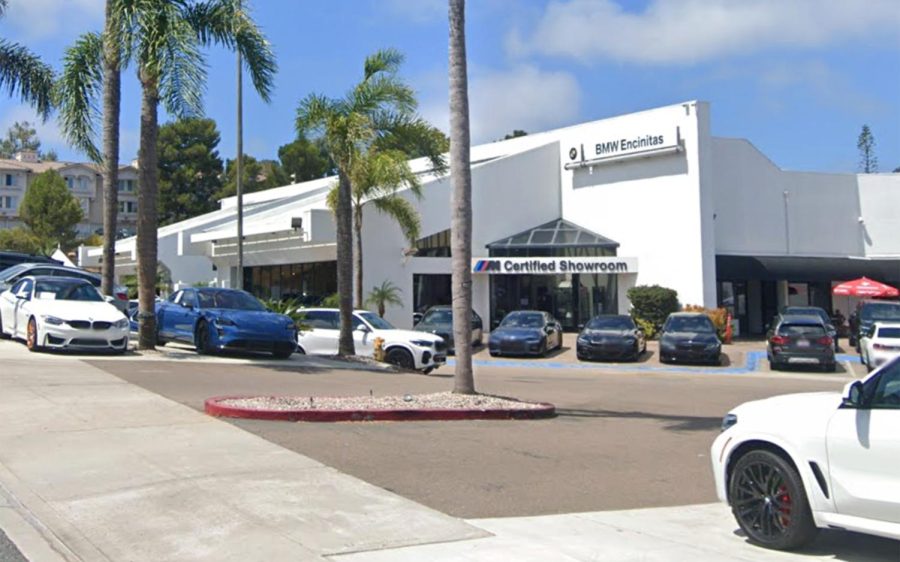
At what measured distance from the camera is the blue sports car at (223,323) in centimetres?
1892

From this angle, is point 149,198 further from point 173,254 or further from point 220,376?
point 173,254

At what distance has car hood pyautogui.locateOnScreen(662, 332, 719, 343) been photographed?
2825cm

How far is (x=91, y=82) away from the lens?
20.6 metres

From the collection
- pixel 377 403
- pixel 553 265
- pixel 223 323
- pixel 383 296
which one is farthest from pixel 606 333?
pixel 377 403

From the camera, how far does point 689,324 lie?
2934 centimetres

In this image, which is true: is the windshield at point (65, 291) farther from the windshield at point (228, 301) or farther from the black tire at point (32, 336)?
the windshield at point (228, 301)

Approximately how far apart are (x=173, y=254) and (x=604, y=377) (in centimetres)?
3036

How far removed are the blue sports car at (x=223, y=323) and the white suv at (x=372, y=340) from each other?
2.44m

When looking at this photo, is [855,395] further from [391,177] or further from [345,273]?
[391,177]

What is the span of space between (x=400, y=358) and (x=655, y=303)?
1672cm

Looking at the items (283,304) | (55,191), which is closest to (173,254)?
(55,191)

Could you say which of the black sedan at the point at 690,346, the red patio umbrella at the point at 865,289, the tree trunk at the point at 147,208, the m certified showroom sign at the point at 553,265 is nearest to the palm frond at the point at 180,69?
the tree trunk at the point at 147,208

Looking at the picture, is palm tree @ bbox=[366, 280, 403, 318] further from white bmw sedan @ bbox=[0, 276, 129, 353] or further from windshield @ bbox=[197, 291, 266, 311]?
white bmw sedan @ bbox=[0, 276, 129, 353]

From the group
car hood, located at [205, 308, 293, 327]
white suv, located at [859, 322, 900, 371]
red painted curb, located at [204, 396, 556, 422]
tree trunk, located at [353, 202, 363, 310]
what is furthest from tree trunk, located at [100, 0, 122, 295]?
white suv, located at [859, 322, 900, 371]
